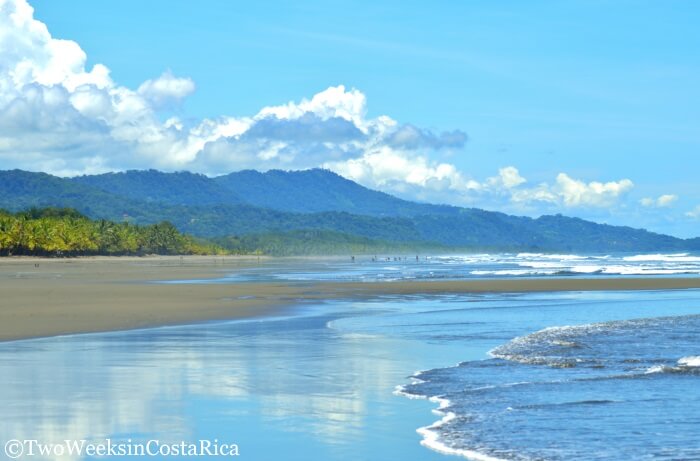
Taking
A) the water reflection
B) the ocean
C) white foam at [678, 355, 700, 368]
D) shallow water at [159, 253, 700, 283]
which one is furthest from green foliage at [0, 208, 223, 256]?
white foam at [678, 355, 700, 368]

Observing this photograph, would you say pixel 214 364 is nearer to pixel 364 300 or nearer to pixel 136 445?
pixel 136 445

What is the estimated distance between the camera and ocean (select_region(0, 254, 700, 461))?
39.9 feet

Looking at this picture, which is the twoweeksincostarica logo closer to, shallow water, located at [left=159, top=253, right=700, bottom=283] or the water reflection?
the water reflection

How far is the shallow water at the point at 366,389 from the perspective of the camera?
40.0 feet

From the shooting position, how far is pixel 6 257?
133 meters

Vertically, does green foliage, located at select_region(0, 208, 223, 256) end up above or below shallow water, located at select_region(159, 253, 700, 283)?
above

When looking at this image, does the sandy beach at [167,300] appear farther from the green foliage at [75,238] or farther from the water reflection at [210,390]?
the green foliage at [75,238]

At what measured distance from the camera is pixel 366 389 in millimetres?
16156

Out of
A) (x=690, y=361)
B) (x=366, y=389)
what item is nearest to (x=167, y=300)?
(x=366, y=389)

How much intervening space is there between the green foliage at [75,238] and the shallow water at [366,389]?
381 feet

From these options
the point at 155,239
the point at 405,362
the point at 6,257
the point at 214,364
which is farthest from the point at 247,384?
the point at 155,239

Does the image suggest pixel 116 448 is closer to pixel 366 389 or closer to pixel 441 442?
pixel 441 442

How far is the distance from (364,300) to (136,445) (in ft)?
105

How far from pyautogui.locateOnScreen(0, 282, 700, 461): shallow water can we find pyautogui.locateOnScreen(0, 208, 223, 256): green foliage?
381 feet
